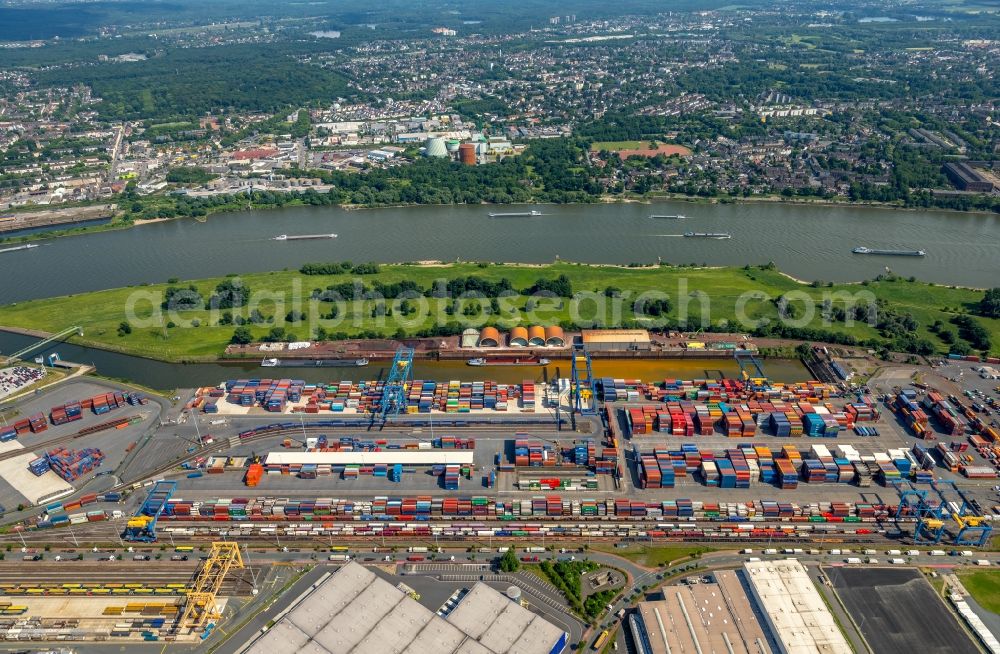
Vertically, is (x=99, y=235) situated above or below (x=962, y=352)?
above

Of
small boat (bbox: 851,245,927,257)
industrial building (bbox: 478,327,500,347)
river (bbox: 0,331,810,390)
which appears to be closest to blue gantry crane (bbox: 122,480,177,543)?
river (bbox: 0,331,810,390)

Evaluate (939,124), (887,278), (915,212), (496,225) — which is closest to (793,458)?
(887,278)

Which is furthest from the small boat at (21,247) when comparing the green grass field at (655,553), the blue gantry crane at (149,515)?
the green grass field at (655,553)

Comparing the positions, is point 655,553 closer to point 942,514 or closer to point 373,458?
point 942,514

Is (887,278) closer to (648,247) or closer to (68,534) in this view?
(648,247)

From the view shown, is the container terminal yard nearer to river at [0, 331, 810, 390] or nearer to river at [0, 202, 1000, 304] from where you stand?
river at [0, 331, 810, 390]

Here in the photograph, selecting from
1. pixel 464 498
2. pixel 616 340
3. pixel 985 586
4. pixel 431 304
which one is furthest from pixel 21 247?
pixel 985 586
